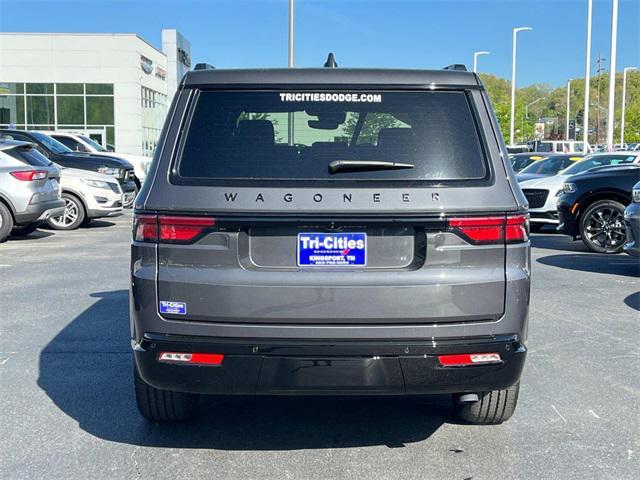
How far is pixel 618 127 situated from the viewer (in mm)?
91188

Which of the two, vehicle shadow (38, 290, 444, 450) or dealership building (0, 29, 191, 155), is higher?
dealership building (0, 29, 191, 155)

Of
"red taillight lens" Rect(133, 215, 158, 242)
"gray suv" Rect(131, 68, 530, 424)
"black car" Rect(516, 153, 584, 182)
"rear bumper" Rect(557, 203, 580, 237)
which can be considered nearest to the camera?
"gray suv" Rect(131, 68, 530, 424)

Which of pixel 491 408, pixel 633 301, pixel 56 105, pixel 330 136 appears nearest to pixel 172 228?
pixel 330 136

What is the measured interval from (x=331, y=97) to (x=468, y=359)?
1.36 metres

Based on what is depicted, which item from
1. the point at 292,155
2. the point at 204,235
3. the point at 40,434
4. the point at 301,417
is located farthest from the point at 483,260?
the point at 40,434

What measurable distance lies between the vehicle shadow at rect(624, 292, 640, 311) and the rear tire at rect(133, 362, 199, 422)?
202 inches

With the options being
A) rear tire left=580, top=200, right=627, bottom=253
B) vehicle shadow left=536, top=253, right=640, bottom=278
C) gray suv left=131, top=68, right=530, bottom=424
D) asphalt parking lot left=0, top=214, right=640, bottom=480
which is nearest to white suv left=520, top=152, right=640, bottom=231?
rear tire left=580, top=200, right=627, bottom=253

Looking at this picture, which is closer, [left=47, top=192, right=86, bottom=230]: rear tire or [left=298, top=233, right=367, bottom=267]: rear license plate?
[left=298, top=233, right=367, bottom=267]: rear license plate

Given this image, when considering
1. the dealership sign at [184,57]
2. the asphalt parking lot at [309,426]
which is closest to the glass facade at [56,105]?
the dealership sign at [184,57]

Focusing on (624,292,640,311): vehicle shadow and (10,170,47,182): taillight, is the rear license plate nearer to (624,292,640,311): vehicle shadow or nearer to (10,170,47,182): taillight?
(624,292,640,311): vehicle shadow

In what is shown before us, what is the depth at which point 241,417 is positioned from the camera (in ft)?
15.2

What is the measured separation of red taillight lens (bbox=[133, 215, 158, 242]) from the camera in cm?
365

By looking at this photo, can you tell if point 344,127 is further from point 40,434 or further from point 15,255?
point 15,255

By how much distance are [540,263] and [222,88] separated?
8.15 metres
